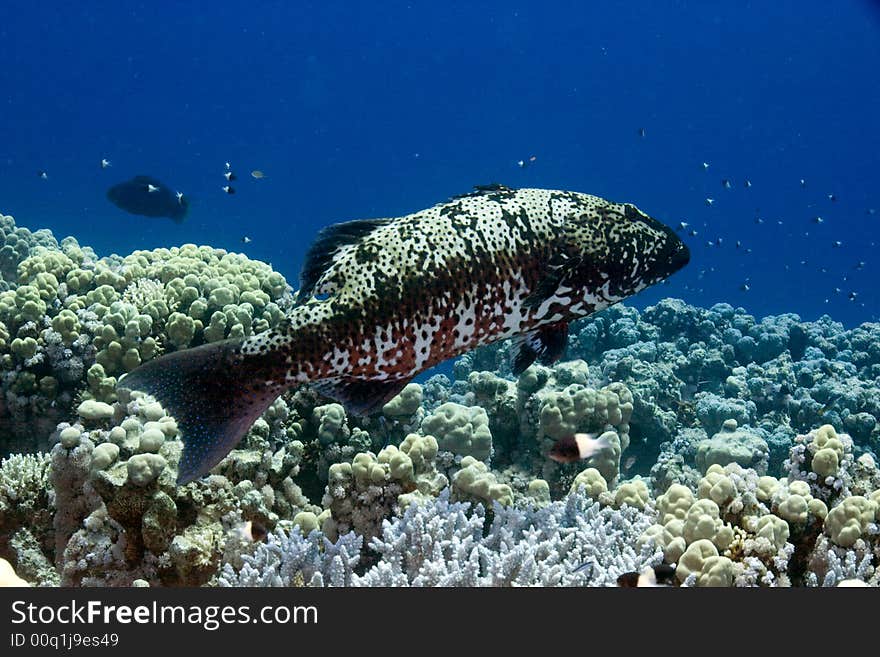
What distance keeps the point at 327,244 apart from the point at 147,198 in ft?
42.3

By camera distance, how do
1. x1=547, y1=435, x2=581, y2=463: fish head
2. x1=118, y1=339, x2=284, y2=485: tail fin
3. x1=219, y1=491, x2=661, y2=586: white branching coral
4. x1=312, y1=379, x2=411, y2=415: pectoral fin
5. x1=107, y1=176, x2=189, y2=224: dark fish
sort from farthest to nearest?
x1=107, y1=176, x2=189, y2=224: dark fish, x1=547, y1=435, x2=581, y2=463: fish head, x1=219, y1=491, x2=661, y2=586: white branching coral, x1=312, y1=379, x2=411, y2=415: pectoral fin, x1=118, y1=339, x2=284, y2=485: tail fin

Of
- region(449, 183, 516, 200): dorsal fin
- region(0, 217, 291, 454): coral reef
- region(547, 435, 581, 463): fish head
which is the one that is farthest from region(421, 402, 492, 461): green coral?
region(449, 183, 516, 200): dorsal fin

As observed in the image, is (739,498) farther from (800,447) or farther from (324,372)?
(324,372)

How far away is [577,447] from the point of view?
17.3 ft

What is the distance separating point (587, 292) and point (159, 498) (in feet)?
9.58

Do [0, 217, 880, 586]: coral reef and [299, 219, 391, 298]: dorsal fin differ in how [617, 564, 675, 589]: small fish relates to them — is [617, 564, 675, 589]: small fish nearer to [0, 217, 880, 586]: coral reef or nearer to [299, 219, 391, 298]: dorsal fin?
[0, 217, 880, 586]: coral reef

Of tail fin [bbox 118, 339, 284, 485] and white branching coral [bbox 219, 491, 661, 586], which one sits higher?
tail fin [bbox 118, 339, 284, 485]

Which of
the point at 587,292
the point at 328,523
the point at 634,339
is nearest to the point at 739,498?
the point at 587,292

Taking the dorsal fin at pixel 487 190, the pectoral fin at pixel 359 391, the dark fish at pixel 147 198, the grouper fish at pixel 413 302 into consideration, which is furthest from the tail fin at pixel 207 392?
the dark fish at pixel 147 198

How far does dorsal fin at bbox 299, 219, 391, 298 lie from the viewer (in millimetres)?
3227

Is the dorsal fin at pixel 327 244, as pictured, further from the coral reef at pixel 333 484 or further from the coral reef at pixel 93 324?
the coral reef at pixel 93 324

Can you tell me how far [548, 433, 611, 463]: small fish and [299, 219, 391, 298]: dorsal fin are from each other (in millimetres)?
2787

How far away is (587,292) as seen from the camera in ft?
11.0

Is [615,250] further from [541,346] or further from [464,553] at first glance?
[464,553]
